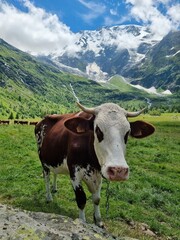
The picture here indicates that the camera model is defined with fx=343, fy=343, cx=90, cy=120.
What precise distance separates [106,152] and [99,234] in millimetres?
2049

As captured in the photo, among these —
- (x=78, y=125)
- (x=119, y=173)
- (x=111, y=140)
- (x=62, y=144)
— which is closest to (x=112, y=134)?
(x=111, y=140)

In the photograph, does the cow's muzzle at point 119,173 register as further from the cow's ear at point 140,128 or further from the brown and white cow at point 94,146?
the cow's ear at point 140,128

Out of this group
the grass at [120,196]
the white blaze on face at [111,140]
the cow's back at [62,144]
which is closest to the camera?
the white blaze on face at [111,140]

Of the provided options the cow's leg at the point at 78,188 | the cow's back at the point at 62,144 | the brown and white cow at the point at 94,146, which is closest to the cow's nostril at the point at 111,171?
the brown and white cow at the point at 94,146

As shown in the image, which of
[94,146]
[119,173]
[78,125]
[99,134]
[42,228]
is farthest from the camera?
[78,125]

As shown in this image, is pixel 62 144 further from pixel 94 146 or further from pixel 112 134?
pixel 112 134

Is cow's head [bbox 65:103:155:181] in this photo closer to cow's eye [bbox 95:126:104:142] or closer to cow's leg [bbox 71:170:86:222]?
cow's eye [bbox 95:126:104:142]

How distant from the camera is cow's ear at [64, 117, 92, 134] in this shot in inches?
367

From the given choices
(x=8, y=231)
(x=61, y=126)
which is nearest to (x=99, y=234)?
(x=8, y=231)

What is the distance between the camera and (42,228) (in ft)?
19.8

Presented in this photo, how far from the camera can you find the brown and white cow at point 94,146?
7855 millimetres

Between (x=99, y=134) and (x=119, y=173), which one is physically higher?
(x=99, y=134)

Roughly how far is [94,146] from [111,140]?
44.5 inches

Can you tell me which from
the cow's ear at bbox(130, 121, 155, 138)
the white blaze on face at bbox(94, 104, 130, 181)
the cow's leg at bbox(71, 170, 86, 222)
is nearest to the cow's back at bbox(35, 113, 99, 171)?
the cow's leg at bbox(71, 170, 86, 222)
